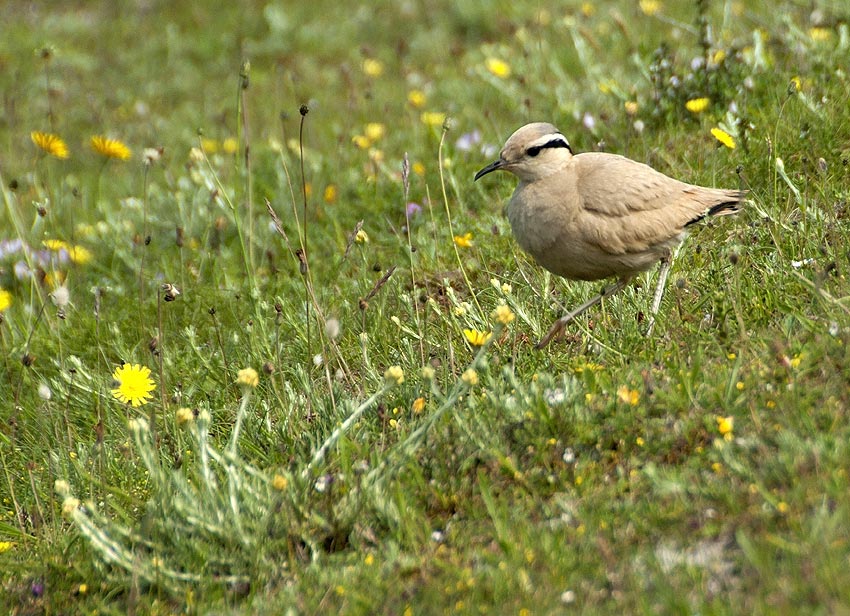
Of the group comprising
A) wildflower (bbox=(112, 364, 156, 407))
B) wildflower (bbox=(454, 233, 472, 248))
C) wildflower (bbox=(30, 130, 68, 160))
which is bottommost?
wildflower (bbox=(454, 233, 472, 248))

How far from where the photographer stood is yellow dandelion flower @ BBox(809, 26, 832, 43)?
25.1 feet

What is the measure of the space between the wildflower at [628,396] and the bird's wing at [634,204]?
122 centimetres

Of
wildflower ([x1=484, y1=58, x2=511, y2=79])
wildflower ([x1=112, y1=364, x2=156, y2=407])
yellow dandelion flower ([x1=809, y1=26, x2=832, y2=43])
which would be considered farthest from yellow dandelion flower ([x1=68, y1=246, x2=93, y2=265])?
yellow dandelion flower ([x1=809, y1=26, x2=832, y2=43])

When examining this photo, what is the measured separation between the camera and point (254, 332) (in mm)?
6078

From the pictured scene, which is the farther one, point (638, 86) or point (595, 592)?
point (638, 86)

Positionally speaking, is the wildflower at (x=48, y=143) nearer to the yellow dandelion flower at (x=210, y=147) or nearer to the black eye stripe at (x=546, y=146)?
the yellow dandelion flower at (x=210, y=147)

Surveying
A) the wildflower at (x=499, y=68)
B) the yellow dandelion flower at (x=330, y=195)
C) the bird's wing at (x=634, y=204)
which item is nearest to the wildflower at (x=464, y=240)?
the bird's wing at (x=634, y=204)

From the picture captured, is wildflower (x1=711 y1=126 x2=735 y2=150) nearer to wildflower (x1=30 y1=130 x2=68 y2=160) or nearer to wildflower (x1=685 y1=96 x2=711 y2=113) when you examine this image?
wildflower (x1=685 y1=96 x2=711 y2=113)

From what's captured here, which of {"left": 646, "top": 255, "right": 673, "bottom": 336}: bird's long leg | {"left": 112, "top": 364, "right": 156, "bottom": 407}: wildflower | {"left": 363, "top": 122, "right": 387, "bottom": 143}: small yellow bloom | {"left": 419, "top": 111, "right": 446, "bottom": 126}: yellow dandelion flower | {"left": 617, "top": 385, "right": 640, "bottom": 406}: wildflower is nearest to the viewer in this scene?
{"left": 617, "top": 385, "right": 640, "bottom": 406}: wildflower

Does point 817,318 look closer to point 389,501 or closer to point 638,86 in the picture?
point 389,501

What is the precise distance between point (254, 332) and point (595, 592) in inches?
116

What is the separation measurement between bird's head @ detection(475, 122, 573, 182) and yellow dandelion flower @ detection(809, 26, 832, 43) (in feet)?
8.84

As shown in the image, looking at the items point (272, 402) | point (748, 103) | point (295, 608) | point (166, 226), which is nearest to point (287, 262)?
point (166, 226)

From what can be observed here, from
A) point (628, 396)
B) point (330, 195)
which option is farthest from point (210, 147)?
point (628, 396)
